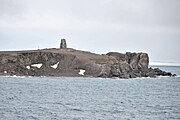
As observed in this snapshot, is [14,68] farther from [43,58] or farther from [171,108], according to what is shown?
[171,108]

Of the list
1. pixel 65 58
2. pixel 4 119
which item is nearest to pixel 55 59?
pixel 65 58

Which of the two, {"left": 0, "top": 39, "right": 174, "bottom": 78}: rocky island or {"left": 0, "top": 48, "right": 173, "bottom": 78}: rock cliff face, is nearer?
{"left": 0, "top": 39, "right": 174, "bottom": 78}: rocky island

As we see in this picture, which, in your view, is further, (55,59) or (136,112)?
(55,59)

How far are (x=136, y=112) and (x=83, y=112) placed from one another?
28.6 ft

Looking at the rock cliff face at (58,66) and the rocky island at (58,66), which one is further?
the rock cliff face at (58,66)

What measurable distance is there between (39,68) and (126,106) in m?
96.4

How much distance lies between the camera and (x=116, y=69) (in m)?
162

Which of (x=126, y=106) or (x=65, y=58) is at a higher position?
(x=65, y=58)

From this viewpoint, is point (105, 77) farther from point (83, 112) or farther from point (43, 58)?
point (83, 112)

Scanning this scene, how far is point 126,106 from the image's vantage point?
71375 millimetres

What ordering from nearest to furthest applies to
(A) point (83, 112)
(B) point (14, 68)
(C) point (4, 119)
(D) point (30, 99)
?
(C) point (4, 119) < (A) point (83, 112) < (D) point (30, 99) < (B) point (14, 68)

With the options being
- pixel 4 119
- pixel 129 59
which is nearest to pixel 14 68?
pixel 129 59

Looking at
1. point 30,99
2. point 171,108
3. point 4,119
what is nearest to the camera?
point 4,119

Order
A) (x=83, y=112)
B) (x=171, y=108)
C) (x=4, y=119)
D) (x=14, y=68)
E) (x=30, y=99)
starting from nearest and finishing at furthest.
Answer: (x=4, y=119) < (x=83, y=112) < (x=171, y=108) < (x=30, y=99) < (x=14, y=68)
